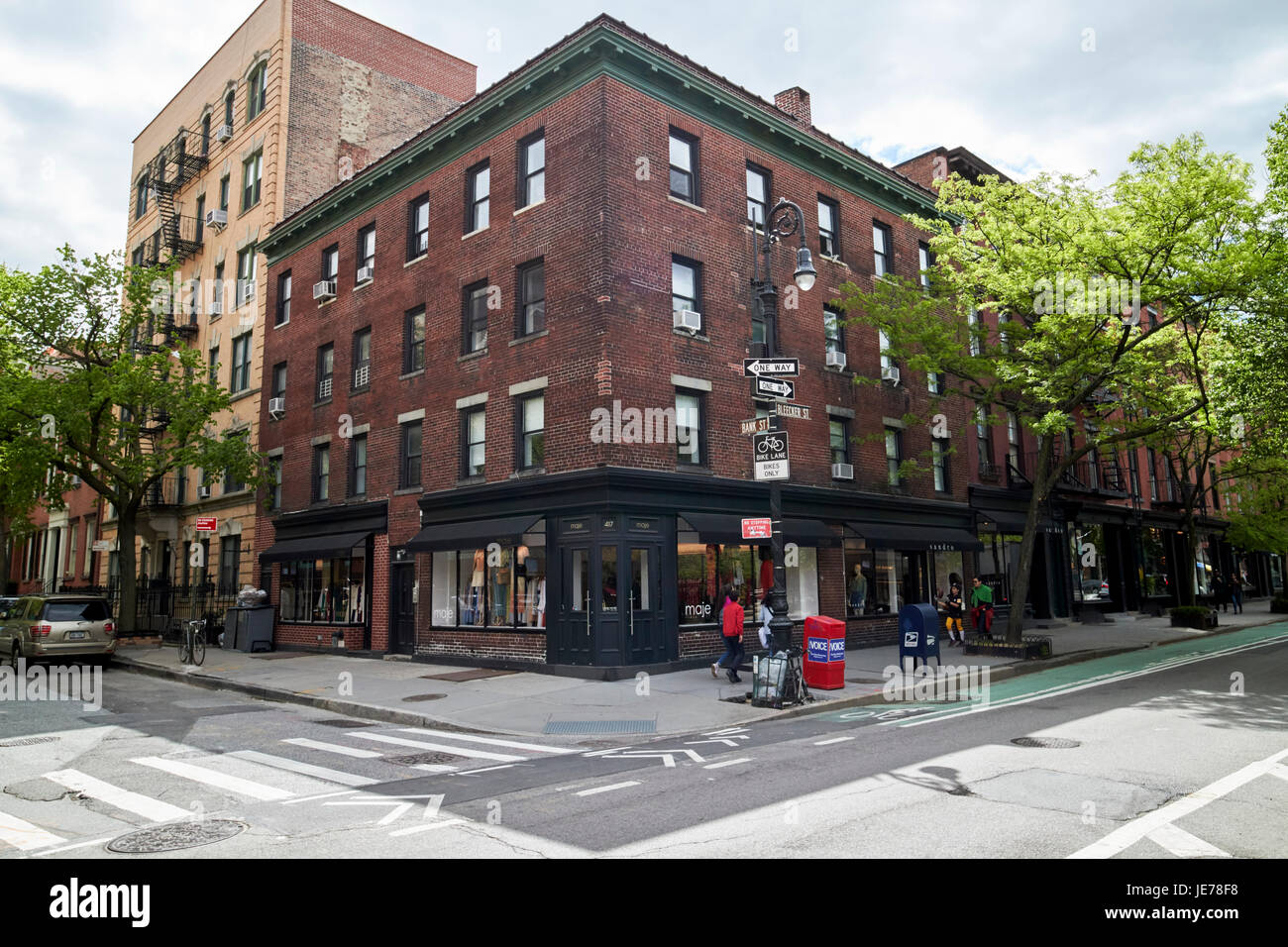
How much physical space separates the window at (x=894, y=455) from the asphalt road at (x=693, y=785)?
11.5 metres

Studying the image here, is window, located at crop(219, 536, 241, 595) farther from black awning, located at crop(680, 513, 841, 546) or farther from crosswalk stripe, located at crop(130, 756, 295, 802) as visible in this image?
crosswalk stripe, located at crop(130, 756, 295, 802)

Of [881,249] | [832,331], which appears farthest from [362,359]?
[881,249]

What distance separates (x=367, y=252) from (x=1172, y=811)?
2453 centimetres

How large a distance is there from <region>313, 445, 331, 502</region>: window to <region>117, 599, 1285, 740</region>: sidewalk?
16.3ft

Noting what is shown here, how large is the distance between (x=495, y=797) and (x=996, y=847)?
421 cm

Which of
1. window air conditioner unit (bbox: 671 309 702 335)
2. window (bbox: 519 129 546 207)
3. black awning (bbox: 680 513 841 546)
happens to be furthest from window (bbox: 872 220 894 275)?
window (bbox: 519 129 546 207)

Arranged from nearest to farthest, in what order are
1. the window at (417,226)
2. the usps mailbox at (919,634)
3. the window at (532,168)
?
the usps mailbox at (919,634) → the window at (532,168) → the window at (417,226)

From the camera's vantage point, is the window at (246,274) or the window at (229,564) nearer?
the window at (229,564)

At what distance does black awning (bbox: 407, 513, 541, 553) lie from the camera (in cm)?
1841

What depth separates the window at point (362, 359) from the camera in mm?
24422

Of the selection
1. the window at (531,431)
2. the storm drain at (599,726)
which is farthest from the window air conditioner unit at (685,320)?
the storm drain at (599,726)

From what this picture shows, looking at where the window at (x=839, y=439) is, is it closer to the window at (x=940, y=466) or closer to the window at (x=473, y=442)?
the window at (x=940, y=466)

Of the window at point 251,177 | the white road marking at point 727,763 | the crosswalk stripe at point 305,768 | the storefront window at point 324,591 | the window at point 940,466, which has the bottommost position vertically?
the white road marking at point 727,763

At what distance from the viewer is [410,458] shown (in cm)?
2262
